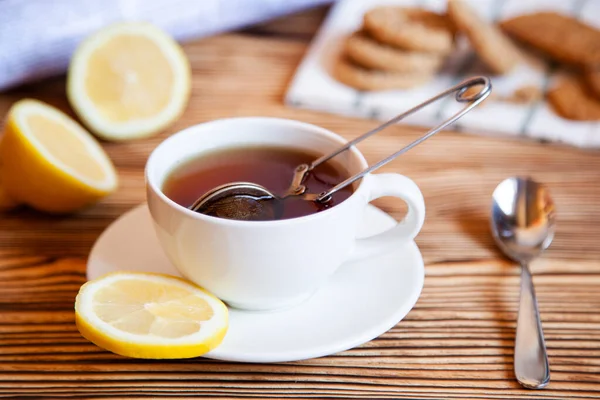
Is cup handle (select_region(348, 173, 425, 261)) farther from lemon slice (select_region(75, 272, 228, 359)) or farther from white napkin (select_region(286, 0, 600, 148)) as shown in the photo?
white napkin (select_region(286, 0, 600, 148))

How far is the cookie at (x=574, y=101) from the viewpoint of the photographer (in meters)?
1.20

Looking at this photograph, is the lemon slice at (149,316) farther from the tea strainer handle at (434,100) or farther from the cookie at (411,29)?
the cookie at (411,29)

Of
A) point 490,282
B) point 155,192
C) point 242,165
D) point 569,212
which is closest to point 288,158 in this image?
point 242,165

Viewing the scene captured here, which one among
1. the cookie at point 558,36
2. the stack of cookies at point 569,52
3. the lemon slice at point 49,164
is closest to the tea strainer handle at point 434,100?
the lemon slice at point 49,164

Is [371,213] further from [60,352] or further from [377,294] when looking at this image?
[60,352]

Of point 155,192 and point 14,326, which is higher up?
point 155,192

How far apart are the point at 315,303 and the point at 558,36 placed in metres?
0.98

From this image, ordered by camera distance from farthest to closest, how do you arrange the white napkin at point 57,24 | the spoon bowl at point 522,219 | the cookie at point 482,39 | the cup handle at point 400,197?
the cookie at point 482,39 < the white napkin at point 57,24 < the spoon bowl at point 522,219 < the cup handle at point 400,197

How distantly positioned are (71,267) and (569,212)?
691 millimetres

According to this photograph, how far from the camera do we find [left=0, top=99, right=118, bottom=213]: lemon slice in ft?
2.78

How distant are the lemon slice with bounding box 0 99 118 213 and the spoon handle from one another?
0.56m

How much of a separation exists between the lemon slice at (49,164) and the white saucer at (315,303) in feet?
0.39

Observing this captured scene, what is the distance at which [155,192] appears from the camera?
649 mm

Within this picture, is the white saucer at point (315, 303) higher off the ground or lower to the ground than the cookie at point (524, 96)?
higher
